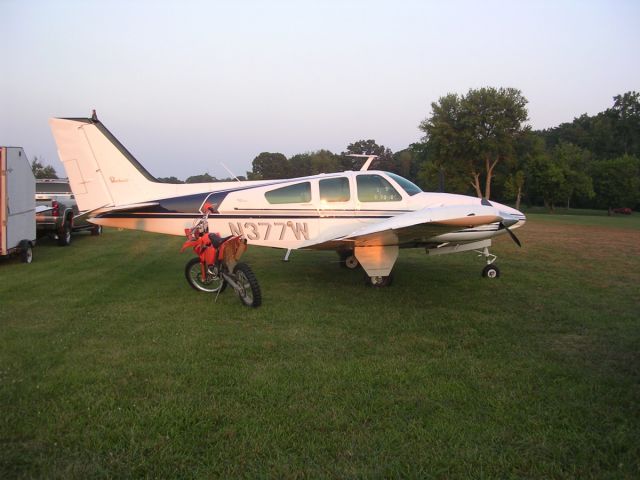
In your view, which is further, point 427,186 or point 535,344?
point 427,186

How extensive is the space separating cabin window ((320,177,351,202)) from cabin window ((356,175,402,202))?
23 cm

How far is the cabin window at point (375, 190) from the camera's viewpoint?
8.41 meters

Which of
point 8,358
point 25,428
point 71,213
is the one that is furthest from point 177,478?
point 71,213

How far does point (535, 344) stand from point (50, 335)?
548cm

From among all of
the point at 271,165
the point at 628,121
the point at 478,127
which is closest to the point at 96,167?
the point at 478,127

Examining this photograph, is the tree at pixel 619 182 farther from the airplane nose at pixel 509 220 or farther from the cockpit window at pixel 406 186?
the cockpit window at pixel 406 186

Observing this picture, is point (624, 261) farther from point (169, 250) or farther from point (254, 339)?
point (169, 250)

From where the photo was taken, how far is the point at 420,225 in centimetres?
658

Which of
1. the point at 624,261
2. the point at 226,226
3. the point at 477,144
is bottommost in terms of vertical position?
the point at 624,261

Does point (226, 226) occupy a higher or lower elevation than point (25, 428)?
higher

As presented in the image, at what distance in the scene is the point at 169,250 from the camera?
13.6 metres

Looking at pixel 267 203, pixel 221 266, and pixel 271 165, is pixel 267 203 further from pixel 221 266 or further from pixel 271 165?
pixel 271 165

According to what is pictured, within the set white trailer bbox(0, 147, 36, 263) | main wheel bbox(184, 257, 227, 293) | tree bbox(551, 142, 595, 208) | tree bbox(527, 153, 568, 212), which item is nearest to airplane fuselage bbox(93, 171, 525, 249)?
main wheel bbox(184, 257, 227, 293)

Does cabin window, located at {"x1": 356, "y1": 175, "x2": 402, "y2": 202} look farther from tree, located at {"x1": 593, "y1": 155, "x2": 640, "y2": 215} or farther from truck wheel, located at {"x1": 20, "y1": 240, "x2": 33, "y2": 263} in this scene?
tree, located at {"x1": 593, "y1": 155, "x2": 640, "y2": 215}
